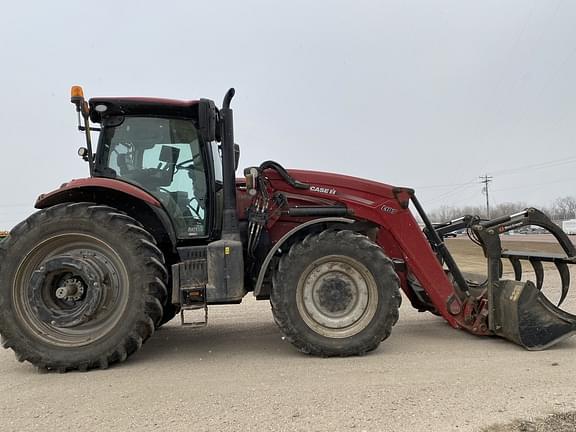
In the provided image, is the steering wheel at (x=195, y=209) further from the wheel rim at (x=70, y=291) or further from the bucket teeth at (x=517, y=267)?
the bucket teeth at (x=517, y=267)

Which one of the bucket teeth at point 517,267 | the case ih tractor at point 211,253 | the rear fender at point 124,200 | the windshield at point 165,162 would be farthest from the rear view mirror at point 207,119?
the bucket teeth at point 517,267

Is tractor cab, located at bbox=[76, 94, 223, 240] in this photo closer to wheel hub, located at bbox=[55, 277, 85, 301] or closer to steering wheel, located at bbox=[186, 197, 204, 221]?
steering wheel, located at bbox=[186, 197, 204, 221]

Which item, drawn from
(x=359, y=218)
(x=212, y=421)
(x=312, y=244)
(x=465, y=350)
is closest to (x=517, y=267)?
(x=465, y=350)

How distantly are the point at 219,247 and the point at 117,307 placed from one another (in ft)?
3.55

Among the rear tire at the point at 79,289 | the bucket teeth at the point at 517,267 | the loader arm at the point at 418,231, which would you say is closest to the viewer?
the rear tire at the point at 79,289

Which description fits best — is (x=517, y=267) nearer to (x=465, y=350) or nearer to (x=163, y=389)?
(x=465, y=350)

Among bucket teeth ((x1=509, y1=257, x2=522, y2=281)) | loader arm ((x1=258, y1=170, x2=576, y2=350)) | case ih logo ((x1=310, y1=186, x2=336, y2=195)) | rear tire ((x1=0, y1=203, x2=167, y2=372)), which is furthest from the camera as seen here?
bucket teeth ((x1=509, y1=257, x2=522, y2=281))

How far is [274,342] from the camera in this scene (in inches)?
200

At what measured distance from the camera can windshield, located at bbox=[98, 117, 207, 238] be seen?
477 centimetres

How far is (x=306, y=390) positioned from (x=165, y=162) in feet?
8.82

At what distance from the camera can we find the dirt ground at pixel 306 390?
2.96 meters

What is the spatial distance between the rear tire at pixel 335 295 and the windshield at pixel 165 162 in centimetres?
112

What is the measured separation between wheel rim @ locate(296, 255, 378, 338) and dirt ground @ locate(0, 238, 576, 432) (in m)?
0.34

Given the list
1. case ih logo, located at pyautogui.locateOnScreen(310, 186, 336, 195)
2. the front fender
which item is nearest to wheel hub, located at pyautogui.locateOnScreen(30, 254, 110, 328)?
the front fender
